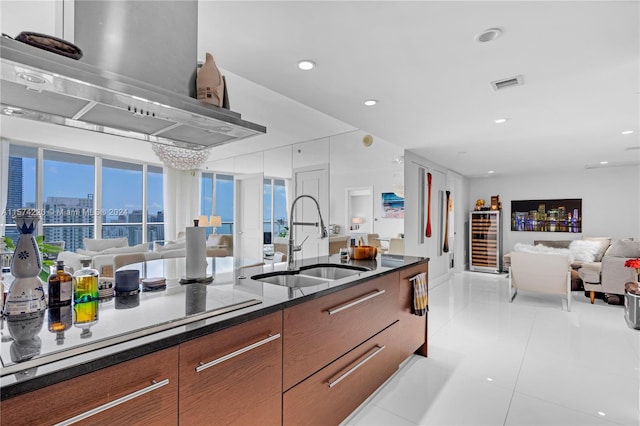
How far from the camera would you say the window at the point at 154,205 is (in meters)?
6.76

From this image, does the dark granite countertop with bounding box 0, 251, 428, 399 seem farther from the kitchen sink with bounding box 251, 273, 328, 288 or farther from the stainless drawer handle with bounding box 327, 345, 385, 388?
the stainless drawer handle with bounding box 327, 345, 385, 388

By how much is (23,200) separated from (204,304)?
413 cm

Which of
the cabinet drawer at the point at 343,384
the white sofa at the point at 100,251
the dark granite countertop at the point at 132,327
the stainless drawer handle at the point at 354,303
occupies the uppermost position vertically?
the dark granite countertop at the point at 132,327

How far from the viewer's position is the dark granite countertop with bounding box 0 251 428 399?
29.2 inches

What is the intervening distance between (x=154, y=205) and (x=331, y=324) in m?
6.48

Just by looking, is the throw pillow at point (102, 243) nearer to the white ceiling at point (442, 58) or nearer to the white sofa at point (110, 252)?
the white sofa at point (110, 252)

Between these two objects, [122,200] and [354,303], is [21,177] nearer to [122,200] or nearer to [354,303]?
[122,200]

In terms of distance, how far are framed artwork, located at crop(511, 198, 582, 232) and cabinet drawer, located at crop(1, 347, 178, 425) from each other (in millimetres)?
8263

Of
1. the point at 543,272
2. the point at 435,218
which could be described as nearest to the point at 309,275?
the point at 543,272

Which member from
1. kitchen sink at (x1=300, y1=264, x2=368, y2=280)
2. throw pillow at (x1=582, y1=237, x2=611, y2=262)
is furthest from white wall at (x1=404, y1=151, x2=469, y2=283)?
kitchen sink at (x1=300, y1=264, x2=368, y2=280)

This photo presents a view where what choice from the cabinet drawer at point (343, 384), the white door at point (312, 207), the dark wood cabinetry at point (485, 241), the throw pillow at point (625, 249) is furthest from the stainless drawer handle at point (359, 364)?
the dark wood cabinetry at point (485, 241)

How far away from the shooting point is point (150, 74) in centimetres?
134

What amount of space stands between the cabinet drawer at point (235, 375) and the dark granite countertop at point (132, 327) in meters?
0.05

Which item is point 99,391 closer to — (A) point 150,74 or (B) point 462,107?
(A) point 150,74
